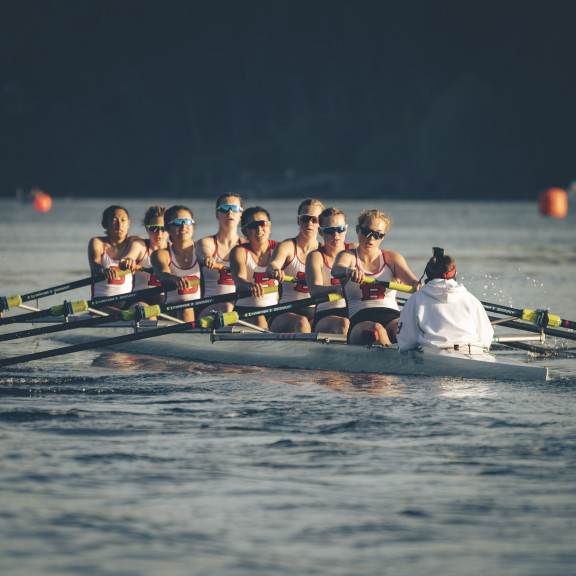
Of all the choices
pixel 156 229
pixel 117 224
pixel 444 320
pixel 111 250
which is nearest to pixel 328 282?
pixel 444 320

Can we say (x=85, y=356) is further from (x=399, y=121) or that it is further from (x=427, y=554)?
(x=399, y=121)

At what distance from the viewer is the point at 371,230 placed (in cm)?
1088

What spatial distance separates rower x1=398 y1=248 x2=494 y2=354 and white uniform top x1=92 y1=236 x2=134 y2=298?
509 cm

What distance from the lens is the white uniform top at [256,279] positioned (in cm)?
1230

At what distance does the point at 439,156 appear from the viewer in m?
131

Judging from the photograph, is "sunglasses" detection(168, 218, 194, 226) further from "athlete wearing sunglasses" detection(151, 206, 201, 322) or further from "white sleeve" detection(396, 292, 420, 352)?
"white sleeve" detection(396, 292, 420, 352)

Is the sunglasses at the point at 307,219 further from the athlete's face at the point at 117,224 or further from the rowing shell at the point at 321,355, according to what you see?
the athlete's face at the point at 117,224

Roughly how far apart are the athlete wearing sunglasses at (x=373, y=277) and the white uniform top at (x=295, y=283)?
997mm

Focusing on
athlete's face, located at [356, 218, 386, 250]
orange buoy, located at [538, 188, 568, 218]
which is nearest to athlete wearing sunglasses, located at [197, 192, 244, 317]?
athlete's face, located at [356, 218, 386, 250]

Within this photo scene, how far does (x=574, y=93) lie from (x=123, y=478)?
137 meters

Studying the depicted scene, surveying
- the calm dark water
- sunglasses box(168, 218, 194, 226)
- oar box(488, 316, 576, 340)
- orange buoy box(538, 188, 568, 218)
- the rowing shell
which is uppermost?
orange buoy box(538, 188, 568, 218)

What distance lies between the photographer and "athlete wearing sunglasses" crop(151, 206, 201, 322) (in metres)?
13.1

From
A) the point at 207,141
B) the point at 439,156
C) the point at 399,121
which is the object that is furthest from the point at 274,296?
the point at 207,141

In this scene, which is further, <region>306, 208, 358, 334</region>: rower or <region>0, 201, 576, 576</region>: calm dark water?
<region>306, 208, 358, 334</region>: rower
